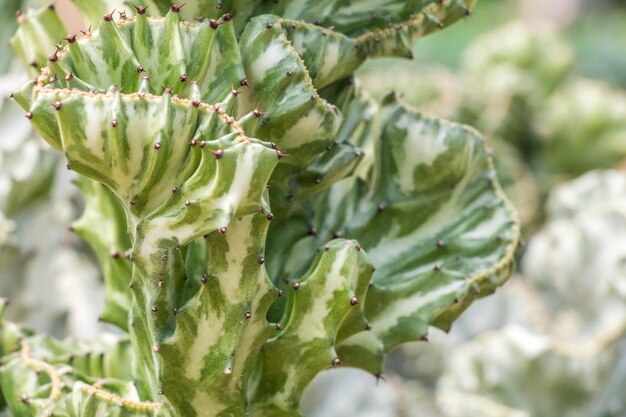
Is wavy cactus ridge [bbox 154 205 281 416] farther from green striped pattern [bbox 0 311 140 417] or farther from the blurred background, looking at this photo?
the blurred background

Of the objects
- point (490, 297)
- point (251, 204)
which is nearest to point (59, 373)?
point (251, 204)

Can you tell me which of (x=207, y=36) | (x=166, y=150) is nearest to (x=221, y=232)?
(x=166, y=150)

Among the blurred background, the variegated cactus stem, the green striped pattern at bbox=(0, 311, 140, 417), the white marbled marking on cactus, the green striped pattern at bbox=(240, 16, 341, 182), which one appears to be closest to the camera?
the variegated cactus stem

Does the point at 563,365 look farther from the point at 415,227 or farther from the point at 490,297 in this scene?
the point at 415,227

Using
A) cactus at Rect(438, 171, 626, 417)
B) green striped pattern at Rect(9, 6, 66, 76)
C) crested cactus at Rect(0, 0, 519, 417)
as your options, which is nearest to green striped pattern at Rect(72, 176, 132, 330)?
crested cactus at Rect(0, 0, 519, 417)

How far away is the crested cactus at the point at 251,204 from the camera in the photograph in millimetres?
802

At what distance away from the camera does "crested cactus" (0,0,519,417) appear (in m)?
0.80

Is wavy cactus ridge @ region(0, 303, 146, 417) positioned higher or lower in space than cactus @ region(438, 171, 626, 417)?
higher

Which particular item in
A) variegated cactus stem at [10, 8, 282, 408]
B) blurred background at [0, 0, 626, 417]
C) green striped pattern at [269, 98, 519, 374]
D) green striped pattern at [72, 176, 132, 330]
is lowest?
blurred background at [0, 0, 626, 417]

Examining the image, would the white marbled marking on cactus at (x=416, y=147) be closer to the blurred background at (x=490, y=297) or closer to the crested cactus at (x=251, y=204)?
the crested cactus at (x=251, y=204)

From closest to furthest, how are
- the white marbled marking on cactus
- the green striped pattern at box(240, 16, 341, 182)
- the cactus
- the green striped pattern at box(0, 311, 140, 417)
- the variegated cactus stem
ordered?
the variegated cactus stem, the green striped pattern at box(240, 16, 341, 182), the green striped pattern at box(0, 311, 140, 417), the white marbled marking on cactus, the cactus

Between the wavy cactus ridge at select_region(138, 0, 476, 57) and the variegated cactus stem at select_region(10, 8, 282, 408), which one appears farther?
the wavy cactus ridge at select_region(138, 0, 476, 57)

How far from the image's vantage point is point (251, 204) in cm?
80

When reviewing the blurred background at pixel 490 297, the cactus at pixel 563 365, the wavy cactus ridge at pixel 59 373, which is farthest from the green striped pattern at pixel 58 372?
the cactus at pixel 563 365
